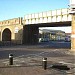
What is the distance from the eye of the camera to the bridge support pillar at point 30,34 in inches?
3060

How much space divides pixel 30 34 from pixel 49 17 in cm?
1799

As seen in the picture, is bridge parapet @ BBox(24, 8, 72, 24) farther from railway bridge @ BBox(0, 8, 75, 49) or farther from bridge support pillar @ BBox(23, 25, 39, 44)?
bridge support pillar @ BBox(23, 25, 39, 44)

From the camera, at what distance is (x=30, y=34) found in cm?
7875

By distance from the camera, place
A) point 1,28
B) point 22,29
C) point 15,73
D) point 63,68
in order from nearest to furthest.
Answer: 1. point 15,73
2. point 63,68
3. point 22,29
4. point 1,28

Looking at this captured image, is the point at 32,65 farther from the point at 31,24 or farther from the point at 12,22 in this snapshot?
the point at 12,22

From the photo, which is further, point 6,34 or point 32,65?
point 6,34

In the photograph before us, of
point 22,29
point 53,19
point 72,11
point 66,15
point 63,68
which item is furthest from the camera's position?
point 22,29

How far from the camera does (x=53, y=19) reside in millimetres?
60531

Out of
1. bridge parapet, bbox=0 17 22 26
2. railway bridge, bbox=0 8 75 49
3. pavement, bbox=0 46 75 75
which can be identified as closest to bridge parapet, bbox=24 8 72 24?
railway bridge, bbox=0 8 75 49

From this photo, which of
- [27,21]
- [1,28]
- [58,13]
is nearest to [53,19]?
[58,13]

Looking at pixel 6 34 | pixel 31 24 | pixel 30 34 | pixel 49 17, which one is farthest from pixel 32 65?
pixel 6 34

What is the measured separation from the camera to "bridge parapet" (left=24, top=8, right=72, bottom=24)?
56.0 meters

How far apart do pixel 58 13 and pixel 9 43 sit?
2003 cm

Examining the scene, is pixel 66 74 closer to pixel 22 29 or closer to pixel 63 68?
pixel 63 68
